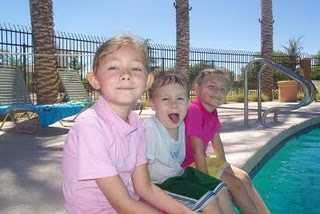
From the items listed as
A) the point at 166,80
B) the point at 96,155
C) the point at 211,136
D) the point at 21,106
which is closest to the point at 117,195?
the point at 96,155

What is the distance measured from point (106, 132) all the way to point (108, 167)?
16 cm

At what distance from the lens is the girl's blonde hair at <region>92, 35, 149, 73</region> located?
189 cm

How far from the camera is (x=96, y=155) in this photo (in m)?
1.70

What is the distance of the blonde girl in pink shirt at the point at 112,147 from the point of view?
5.62 ft

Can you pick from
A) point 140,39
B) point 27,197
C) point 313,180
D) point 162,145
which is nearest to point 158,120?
point 162,145

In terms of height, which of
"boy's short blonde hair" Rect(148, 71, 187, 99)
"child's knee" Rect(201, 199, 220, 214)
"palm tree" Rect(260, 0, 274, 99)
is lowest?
"child's knee" Rect(201, 199, 220, 214)

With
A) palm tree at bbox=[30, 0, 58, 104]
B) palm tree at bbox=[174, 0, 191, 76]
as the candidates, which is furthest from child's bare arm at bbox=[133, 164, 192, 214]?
palm tree at bbox=[174, 0, 191, 76]

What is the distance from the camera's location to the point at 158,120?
2574 mm

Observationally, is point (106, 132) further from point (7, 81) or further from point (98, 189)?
point (7, 81)

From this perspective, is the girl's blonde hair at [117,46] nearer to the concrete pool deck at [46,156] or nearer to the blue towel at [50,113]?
the concrete pool deck at [46,156]

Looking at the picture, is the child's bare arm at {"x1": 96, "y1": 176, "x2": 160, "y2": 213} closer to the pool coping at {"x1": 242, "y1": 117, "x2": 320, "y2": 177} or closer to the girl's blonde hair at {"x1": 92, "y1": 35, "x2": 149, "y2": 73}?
the girl's blonde hair at {"x1": 92, "y1": 35, "x2": 149, "y2": 73}

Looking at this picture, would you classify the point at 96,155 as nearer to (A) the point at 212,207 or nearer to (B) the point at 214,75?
(A) the point at 212,207

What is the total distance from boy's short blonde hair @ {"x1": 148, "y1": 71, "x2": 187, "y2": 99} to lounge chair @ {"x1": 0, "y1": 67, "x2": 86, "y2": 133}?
4479 millimetres

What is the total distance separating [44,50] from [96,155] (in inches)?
352
